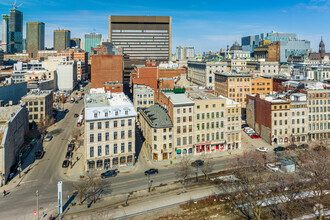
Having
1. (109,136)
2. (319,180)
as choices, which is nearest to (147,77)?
(109,136)

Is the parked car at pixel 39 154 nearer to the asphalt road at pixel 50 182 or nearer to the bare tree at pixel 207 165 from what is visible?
the asphalt road at pixel 50 182

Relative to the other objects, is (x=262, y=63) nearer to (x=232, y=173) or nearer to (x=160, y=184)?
(x=232, y=173)

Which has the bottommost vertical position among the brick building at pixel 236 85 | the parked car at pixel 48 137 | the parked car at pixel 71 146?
the parked car at pixel 71 146

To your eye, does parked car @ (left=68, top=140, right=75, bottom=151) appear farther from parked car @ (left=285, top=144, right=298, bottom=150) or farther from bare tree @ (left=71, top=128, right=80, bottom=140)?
parked car @ (left=285, top=144, right=298, bottom=150)

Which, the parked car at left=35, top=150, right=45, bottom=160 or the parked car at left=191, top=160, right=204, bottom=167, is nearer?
the parked car at left=191, top=160, right=204, bottom=167

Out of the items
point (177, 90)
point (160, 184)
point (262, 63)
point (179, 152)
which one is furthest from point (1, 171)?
point (262, 63)

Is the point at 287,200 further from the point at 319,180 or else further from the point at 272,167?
the point at 272,167

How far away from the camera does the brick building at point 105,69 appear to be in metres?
143

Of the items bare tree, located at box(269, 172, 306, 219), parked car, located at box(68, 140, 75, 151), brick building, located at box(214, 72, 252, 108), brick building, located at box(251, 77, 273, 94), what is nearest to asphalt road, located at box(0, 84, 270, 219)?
parked car, located at box(68, 140, 75, 151)

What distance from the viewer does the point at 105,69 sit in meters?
145

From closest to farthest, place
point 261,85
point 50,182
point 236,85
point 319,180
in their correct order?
point 319,180 → point 50,182 → point 236,85 → point 261,85

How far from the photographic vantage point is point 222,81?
134 metres

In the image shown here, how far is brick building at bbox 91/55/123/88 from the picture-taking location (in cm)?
14338

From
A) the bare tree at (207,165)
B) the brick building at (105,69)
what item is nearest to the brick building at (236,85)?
the bare tree at (207,165)
